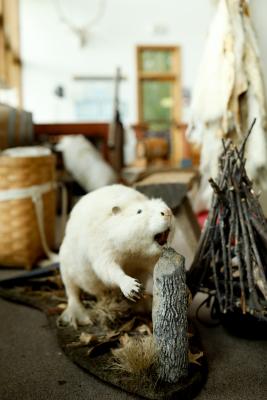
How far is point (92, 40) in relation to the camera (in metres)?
7.15

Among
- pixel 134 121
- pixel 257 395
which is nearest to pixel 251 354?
pixel 257 395

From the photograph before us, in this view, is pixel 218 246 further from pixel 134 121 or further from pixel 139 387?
pixel 134 121

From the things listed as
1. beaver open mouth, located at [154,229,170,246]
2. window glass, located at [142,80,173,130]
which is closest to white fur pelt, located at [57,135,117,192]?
beaver open mouth, located at [154,229,170,246]

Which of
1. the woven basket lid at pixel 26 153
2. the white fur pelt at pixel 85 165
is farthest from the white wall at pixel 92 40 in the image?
the woven basket lid at pixel 26 153

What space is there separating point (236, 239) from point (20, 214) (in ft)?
3.88

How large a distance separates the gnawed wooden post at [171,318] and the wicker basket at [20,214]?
119cm

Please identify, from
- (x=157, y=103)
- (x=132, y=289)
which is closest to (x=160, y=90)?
(x=157, y=103)

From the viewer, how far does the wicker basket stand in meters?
2.03

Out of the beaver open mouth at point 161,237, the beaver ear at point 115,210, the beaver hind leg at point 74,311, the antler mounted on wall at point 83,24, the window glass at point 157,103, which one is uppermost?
the antler mounted on wall at point 83,24

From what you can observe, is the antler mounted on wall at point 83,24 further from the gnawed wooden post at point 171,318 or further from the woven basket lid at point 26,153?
the gnawed wooden post at point 171,318

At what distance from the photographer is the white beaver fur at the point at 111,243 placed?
3.84ft

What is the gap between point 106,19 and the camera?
7.09m

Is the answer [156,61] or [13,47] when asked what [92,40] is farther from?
[13,47]

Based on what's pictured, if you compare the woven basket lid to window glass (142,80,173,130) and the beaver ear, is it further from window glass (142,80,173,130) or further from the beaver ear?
window glass (142,80,173,130)
